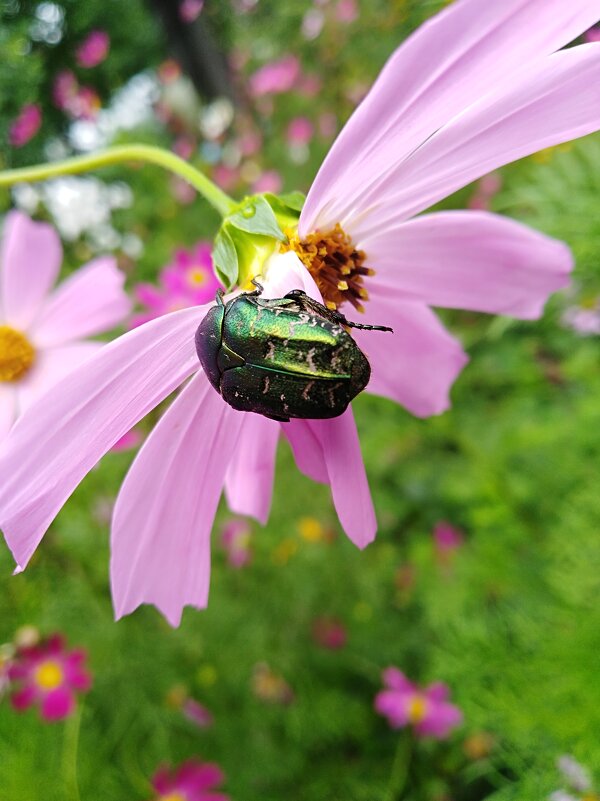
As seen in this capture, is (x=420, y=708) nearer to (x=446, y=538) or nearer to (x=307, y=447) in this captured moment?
(x=446, y=538)

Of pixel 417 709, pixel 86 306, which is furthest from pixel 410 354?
pixel 417 709

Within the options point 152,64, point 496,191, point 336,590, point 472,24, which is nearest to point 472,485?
point 336,590

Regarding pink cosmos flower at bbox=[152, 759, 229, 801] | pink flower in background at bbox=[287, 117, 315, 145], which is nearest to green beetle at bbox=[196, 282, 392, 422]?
pink cosmos flower at bbox=[152, 759, 229, 801]

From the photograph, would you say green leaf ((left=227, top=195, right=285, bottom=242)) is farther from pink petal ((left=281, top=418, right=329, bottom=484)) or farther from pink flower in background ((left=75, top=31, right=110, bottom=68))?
pink flower in background ((left=75, top=31, right=110, bottom=68))

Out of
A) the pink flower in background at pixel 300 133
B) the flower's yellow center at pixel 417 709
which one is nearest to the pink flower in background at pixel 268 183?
the pink flower in background at pixel 300 133

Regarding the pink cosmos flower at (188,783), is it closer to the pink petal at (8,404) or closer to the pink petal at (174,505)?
the pink petal at (8,404)

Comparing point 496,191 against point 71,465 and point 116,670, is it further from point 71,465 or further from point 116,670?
point 71,465

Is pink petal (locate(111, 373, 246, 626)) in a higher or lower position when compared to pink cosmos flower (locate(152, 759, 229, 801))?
higher
